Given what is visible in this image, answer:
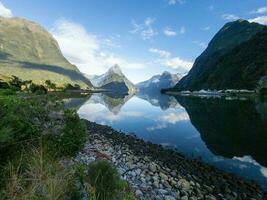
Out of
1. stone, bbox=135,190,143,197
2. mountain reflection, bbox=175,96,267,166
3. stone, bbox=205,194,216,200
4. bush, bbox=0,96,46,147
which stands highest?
bush, bbox=0,96,46,147

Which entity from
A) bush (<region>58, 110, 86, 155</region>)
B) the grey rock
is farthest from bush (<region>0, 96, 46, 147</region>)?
the grey rock

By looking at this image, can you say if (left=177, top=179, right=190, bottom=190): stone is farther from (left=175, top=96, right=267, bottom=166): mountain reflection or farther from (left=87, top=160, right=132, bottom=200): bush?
(left=175, top=96, right=267, bottom=166): mountain reflection

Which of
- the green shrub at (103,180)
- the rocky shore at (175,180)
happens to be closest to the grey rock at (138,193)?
the rocky shore at (175,180)

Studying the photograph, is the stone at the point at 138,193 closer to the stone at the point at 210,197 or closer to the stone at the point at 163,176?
the stone at the point at 163,176

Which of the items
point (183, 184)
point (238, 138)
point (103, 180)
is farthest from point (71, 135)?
point (238, 138)

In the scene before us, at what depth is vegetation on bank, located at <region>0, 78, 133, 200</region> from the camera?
836 cm

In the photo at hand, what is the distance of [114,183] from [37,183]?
9.65 feet

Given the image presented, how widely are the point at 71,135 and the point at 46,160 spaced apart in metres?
6.67

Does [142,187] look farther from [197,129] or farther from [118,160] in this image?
[197,129]

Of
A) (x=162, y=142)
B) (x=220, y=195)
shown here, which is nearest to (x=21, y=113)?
(x=220, y=195)

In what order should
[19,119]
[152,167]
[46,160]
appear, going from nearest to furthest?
[46,160], [19,119], [152,167]

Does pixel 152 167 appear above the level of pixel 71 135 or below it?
below

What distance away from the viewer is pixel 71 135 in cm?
1820

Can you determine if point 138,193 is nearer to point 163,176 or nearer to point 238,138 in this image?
point 163,176
